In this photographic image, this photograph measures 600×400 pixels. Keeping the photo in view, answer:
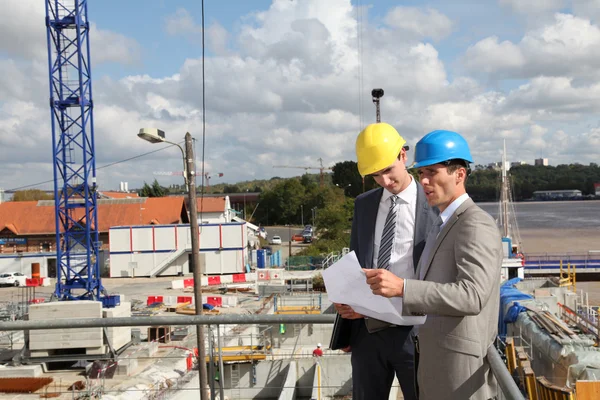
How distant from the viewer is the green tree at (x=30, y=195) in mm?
87750

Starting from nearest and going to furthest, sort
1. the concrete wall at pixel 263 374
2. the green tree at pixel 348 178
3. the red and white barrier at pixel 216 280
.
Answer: the concrete wall at pixel 263 374 → the red and white barrier at pixel 216 280 → the green tree at pixel 348 178

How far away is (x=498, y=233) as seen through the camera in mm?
2137

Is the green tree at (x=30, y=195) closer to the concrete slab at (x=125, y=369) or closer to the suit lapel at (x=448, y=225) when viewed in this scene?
the concrete slab at (x=125, y=369)

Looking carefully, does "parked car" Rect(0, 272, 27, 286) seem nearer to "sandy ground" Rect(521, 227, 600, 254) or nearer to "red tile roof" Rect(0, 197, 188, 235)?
"red tile roof" Rect(0, 197, 188, 235)

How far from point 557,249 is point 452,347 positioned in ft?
220

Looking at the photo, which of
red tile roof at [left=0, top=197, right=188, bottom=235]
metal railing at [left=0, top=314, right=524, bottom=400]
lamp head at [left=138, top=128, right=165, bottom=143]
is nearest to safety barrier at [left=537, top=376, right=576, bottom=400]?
metal railing at [left=0, top=314, right=524, bottom=400]

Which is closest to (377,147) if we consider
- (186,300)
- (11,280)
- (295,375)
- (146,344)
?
(295,375)

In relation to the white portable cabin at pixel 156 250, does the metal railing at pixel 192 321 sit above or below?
above

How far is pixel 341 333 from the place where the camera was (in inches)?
119

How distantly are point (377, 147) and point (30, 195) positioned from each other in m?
97.4

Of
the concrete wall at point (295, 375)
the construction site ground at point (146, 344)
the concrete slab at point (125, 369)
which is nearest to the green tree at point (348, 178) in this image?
the construction site ground at point (146, 344)

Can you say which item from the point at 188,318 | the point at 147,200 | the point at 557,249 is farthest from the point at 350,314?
the point at 557,249

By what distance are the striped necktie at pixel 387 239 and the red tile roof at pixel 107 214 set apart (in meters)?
47.3

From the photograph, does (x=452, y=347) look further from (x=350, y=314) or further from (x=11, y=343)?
(x=11, y=343)
